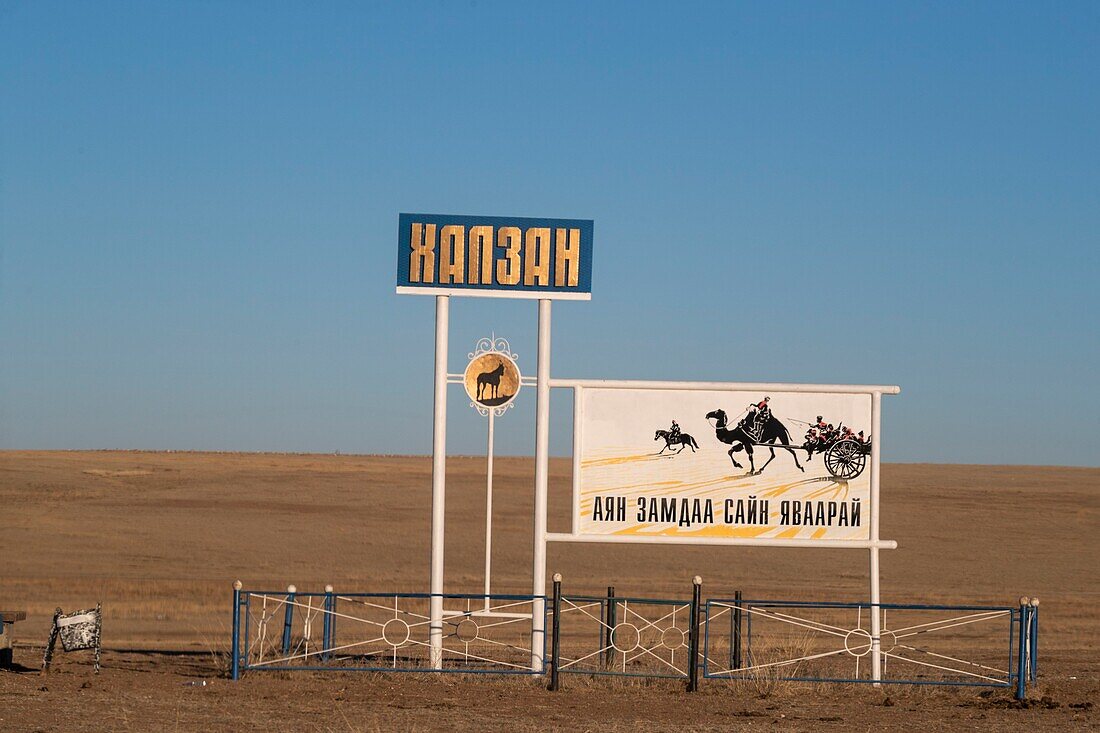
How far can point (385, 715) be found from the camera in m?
13.0

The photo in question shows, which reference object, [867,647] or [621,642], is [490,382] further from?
[867,647]

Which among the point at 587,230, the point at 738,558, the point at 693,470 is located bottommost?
the point at 738,558

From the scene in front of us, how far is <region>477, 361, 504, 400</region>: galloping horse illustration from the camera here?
16.6m

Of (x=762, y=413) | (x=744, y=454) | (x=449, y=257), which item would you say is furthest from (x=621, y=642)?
(x=449, y=257)

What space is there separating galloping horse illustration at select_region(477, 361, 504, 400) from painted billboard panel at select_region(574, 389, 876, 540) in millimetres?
1160

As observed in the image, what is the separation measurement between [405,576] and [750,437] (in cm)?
1869

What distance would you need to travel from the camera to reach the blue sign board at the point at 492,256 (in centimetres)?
Answer: 1664

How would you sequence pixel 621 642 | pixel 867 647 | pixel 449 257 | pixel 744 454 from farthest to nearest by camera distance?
pixel 621 642 < pixel 867 647 < pixel 449 257 < pixel 744 454

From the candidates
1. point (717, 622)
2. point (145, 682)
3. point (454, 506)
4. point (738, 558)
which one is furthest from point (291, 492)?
point (145, 682)

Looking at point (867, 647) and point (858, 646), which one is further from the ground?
point (858, 646)

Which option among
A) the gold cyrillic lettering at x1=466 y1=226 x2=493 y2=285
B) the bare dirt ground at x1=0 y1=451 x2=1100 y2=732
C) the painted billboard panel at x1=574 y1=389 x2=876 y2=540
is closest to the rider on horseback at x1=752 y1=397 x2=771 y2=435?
the painted billboard panel at x1=574 y1=389 x2=876 y2=540

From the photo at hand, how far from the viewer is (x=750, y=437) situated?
16.6 m

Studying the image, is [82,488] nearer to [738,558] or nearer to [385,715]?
[738,558]

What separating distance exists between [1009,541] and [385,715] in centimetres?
3631
